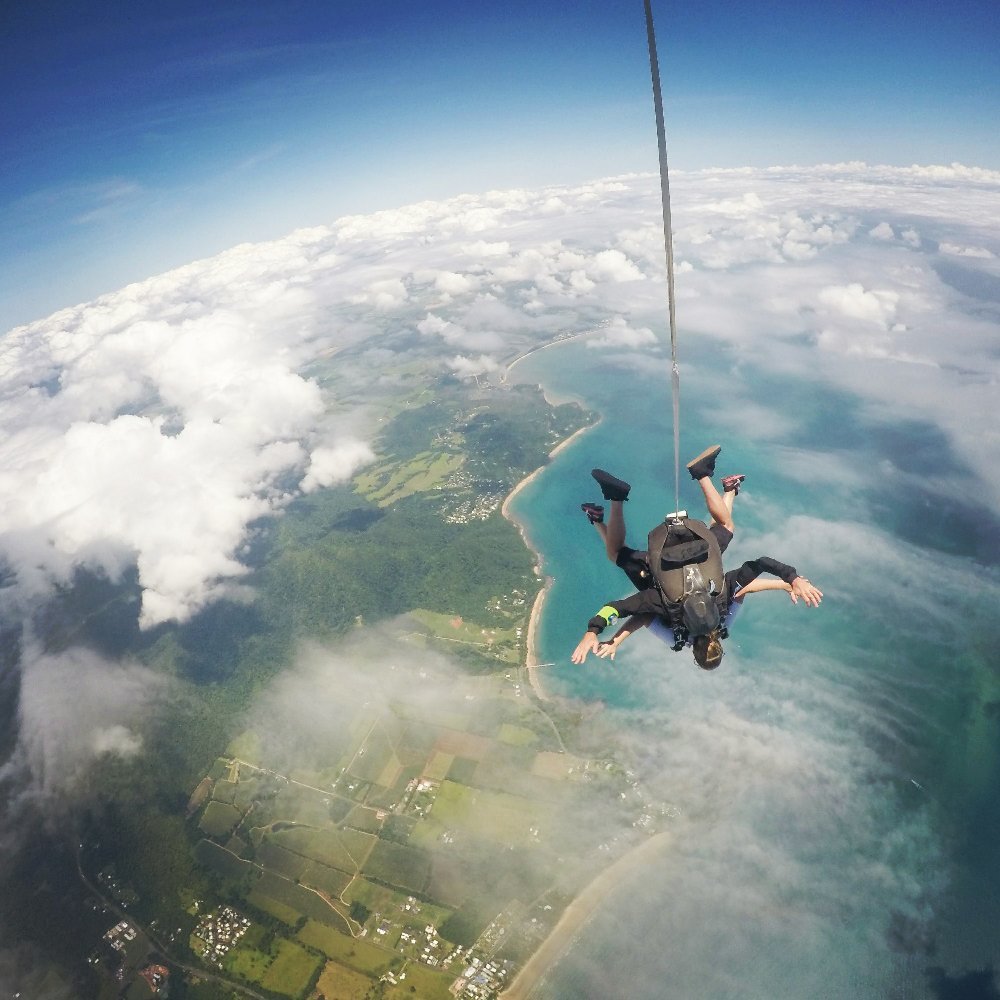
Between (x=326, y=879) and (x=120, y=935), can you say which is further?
(x=120, y=935)

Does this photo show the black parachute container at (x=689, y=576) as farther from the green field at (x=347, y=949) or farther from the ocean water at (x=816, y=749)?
the green field at (x=347, y=949)

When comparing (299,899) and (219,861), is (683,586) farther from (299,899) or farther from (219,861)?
(219,861)

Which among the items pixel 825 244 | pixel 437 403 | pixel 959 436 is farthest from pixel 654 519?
pixel 825 244

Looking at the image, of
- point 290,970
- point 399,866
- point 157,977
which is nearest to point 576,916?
point 399,866

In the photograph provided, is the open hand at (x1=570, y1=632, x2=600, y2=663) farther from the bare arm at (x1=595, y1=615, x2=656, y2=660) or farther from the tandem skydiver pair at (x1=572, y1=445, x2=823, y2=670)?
the bare arm at (x1=595, y1=615, x2=656, y2=660)

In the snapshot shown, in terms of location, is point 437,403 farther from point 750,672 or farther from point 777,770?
point 777,770

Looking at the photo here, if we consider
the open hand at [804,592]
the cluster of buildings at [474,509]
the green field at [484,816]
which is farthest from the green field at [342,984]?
the cluster of buildings at [474,509]
